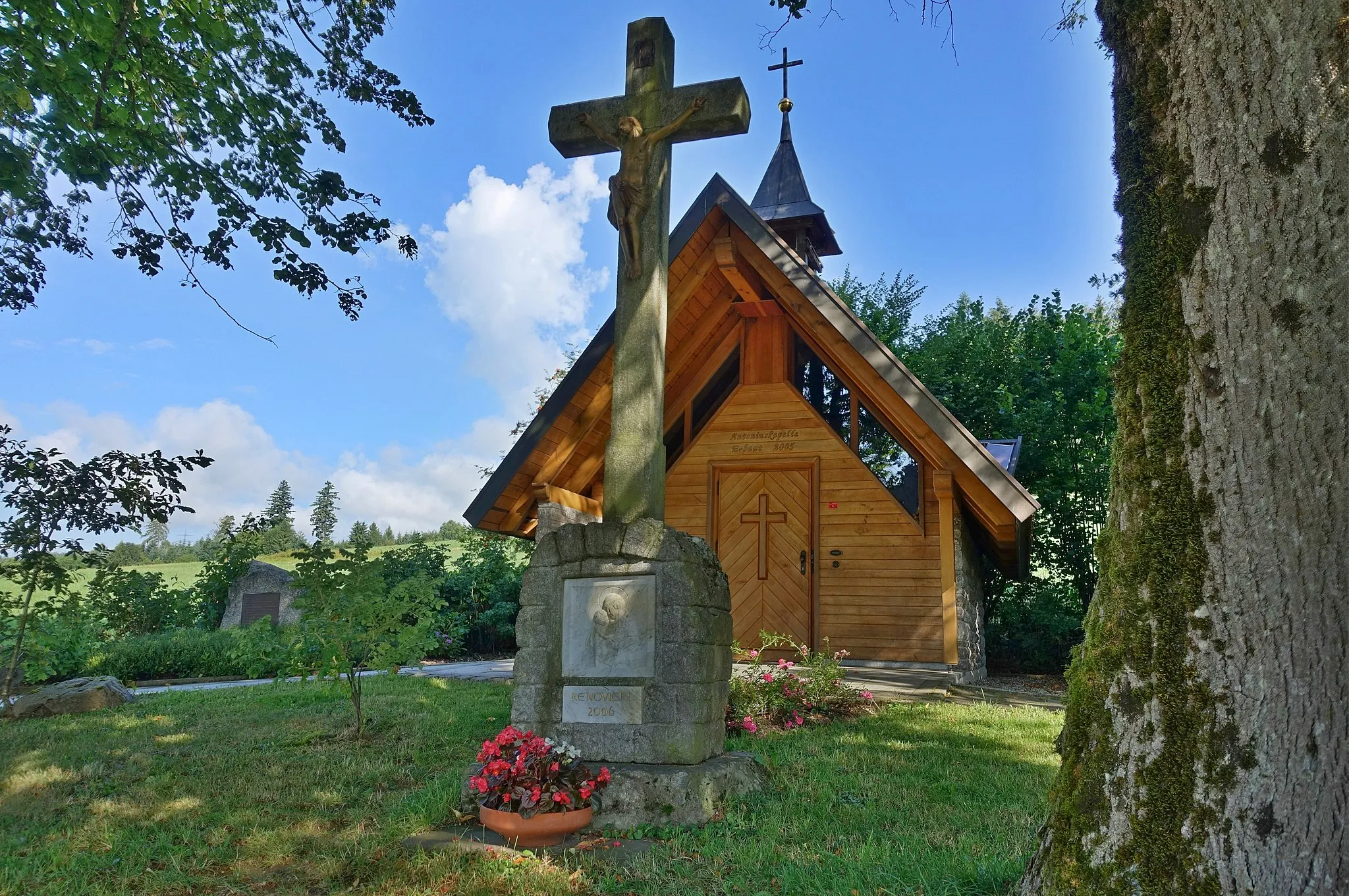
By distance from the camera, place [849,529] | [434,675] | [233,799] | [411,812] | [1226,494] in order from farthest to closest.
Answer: [434,675] < [849,529] < [233,799] < [411,812] < [1226,494]

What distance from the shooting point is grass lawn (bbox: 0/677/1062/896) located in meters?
3.29

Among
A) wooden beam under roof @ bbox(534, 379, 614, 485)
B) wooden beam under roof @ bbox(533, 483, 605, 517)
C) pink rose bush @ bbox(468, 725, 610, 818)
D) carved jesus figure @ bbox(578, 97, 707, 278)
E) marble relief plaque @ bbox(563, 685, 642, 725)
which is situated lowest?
pink rose bush @ bbox(468, 725, 610, 818)

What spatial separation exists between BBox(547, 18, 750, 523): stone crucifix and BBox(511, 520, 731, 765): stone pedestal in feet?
1.07

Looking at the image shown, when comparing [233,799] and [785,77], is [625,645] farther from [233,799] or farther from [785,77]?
[785,77]

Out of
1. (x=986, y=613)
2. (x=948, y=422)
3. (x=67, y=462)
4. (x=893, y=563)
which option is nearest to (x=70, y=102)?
(x=67, y=462)

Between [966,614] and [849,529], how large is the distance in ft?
5.20

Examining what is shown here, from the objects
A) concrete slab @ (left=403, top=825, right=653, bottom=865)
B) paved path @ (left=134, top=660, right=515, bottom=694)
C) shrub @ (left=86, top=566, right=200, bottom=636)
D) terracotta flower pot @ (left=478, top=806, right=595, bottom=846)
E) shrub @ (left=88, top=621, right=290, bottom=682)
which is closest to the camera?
concrete slab @ (left=403, top=825, right=653, bottom=865)

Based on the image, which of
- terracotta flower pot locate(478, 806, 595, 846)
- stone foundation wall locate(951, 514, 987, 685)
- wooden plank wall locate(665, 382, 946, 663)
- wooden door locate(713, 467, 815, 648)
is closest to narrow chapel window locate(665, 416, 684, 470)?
wooden plank wall locate(665, 382, 946, 663)

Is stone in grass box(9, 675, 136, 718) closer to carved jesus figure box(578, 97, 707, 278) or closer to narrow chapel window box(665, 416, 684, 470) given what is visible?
narrow chapel window box(665, 416, 684, 470)

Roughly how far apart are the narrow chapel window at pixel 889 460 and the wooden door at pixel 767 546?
1022mm

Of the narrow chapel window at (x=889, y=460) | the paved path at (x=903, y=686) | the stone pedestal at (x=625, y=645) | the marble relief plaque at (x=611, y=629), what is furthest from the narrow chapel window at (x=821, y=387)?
the marble relief plaque at (x=611, y=629)

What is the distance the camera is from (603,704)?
4.74 m

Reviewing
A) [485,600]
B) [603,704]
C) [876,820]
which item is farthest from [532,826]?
[485,600]

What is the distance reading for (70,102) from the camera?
476 centimetres
